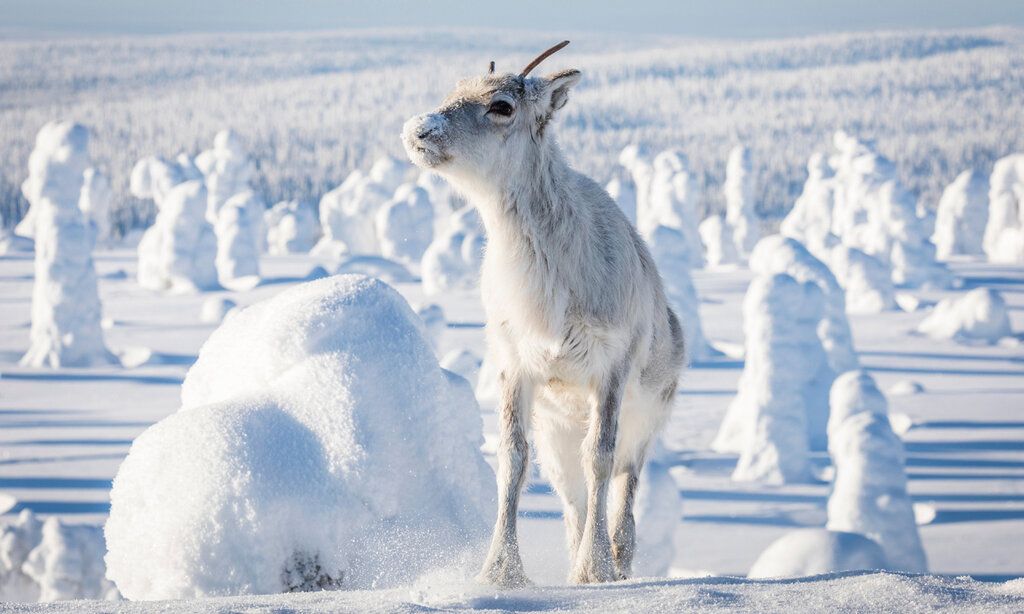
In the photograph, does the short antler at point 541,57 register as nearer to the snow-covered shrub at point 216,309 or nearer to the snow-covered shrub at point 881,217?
the snow-covered shrub at point 216,309

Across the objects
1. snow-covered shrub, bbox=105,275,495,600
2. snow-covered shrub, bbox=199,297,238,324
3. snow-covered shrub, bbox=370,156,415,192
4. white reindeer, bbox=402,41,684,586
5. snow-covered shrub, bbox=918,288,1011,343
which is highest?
white reindeer, bbox=402,41,684,586

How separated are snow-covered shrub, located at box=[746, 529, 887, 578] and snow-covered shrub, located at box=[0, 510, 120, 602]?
778cm

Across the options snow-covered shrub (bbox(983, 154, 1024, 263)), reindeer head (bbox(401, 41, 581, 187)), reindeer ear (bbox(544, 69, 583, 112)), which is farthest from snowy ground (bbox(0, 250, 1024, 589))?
snow-covered shrub (bbox(983, 154, 1024, 263))

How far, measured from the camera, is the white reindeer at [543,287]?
4273 millimetres

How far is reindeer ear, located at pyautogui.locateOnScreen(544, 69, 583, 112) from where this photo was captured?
4.42 metres

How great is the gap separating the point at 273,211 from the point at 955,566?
2040 inches

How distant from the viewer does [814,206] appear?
5538cm

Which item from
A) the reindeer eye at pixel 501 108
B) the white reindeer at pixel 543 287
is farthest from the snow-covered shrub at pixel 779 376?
the reindeer eye at pixel 501 108

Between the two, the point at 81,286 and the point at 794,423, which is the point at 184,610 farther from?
the point at 81,286

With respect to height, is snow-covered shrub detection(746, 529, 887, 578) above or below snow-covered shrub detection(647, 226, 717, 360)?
above

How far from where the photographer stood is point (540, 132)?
14.6 ft

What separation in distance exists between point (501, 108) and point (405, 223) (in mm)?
48147

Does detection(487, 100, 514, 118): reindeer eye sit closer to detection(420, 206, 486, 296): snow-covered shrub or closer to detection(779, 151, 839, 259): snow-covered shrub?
detection(420, 206, 486, 296): snow-covered shrub

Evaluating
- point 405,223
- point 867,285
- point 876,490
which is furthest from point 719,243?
point 876,490
